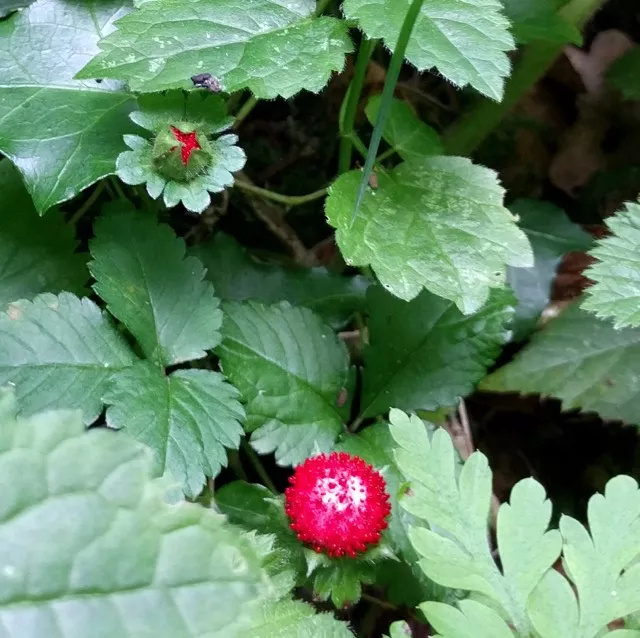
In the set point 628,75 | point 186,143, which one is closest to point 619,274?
point 186,143

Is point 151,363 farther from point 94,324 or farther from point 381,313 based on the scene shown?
point 381,313

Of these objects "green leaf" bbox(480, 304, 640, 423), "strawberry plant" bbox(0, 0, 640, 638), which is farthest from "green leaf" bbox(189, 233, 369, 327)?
"green leaf" bbox(480, 304, 640, 423)

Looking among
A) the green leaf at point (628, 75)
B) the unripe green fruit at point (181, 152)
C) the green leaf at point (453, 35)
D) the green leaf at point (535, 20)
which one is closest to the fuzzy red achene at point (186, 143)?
the unripe green fruit at point (181, 152)

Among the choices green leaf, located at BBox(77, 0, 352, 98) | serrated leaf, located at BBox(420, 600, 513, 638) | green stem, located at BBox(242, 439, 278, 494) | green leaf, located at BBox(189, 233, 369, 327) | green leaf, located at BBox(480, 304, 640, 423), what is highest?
green leaf, located at BBox(77, 0, 352, 98)

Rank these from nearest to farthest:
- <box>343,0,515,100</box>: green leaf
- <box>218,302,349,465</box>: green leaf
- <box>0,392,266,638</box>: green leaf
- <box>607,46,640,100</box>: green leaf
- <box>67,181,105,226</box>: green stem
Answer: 1. <box>0,392,266,638</box>: green leaf
2. <box>343,0,515,100</box>: green leaf
3. <box>218,302,349,465</box>: green leaf
4. <box>67,181,105,226</box>: green stem
5. <box>607,46,640,100</box>: green leaf

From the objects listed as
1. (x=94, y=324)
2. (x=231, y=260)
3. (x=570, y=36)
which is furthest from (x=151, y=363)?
(x=570, y=36)

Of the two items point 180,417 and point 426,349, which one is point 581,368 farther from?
point 180,417

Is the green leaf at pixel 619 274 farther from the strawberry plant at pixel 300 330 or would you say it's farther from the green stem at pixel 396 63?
the green stem at pixel 396 63

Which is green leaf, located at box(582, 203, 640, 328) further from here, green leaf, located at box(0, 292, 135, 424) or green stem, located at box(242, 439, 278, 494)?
green leaf, located at box(0, 292, 135, 424)
